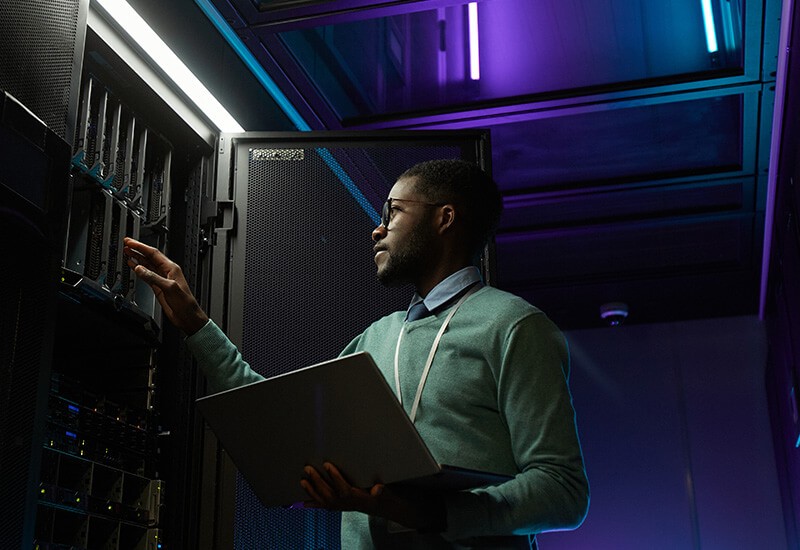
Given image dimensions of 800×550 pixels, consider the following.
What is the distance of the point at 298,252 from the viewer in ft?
8.63

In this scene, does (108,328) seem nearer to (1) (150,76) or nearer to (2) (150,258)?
(2) (150,258)

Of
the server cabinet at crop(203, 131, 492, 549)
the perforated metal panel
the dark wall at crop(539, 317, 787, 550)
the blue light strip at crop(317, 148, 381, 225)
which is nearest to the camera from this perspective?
the perforated metal panel

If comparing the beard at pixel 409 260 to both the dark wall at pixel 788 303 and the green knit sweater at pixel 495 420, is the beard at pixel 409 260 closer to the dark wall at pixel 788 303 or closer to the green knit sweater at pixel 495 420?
the green knit sweater at pixel 495 420

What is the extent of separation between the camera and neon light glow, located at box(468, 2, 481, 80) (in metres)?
3.10

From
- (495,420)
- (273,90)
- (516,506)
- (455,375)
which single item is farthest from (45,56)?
(273,90)

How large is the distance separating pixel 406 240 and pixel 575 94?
1.91m

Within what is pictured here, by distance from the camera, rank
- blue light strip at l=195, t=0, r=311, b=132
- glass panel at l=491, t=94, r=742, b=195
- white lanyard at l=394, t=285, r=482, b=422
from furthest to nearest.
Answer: glass panel at l=491, t=94, r=742, b=195
blue light strip at l=195, t=0, r=311, b=132
white lanyard at l=394, t=285, r=482, b=422

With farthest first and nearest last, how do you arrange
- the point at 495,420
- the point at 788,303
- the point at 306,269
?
the point at 788,303 → the point at 306,269 → the point at 495,420

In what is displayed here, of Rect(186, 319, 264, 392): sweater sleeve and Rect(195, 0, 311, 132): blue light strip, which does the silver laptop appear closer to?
Rect(186, 319, 264, 392): sweater sleeve

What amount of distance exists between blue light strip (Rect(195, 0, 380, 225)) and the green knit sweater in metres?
1.01

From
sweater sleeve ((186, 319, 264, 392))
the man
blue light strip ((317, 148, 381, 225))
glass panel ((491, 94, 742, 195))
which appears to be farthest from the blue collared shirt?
glass panel ((491, 94, 742, 195))

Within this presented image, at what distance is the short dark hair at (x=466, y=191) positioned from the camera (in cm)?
200

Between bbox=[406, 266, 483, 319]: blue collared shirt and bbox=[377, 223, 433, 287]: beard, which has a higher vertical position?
bbox=[377, 223, 433, 287]: beard

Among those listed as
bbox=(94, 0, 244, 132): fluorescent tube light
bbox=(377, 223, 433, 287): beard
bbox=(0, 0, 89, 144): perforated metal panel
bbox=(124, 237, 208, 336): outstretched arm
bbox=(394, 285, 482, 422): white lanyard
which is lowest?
bbox=(394, 285, 482, 422): white lanyard
